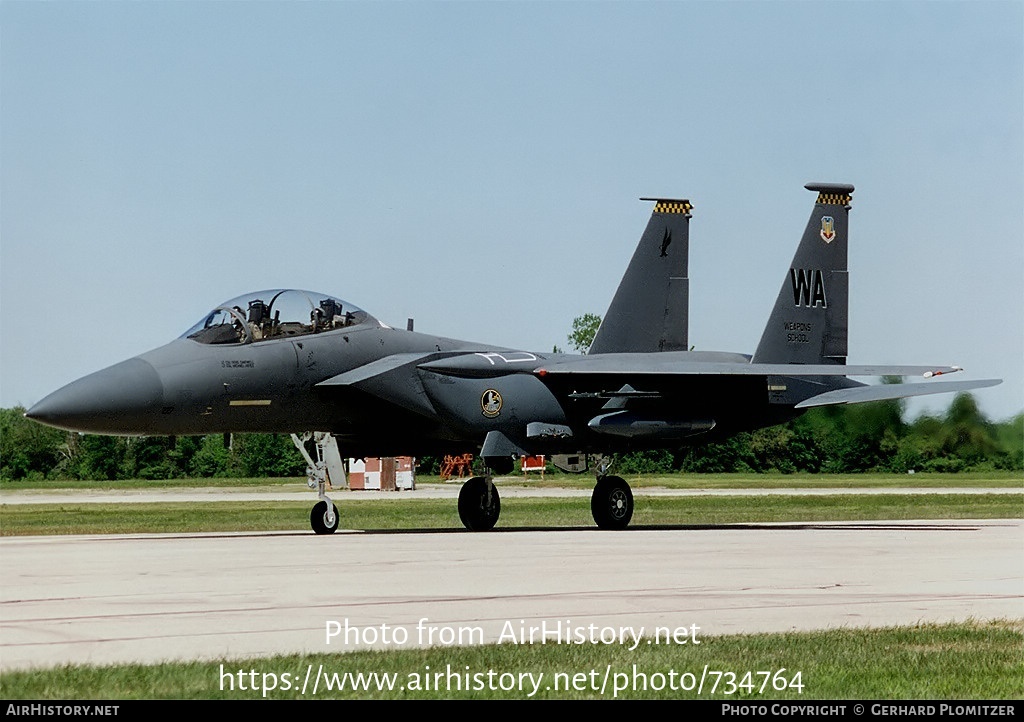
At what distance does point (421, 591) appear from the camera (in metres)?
11.0

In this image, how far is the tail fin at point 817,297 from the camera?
22.9 m

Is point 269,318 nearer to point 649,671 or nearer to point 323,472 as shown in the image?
point 323,472

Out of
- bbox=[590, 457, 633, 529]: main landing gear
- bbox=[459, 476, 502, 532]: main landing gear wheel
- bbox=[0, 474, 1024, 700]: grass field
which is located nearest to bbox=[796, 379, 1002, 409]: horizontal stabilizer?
bbox=[590, 457, 633, 529]: main landing gear

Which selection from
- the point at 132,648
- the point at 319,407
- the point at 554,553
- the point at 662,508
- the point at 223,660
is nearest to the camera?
the point at 223,660

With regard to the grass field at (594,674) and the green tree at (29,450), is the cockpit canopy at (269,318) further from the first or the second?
the green tree at (29,450)

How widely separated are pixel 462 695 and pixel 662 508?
21.4 meters

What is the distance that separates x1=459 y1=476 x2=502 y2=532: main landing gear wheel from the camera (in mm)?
20422

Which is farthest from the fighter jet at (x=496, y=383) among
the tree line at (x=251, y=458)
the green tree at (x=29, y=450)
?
the green tree at (x=29, y=450)

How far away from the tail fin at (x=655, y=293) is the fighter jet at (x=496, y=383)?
28 mm

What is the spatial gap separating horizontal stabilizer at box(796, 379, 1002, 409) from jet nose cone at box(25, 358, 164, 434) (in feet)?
31.9

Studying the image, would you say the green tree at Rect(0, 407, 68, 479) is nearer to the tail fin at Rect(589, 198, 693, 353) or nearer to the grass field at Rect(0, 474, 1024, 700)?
the tail fin at Rect(589, 198, 693, 353)

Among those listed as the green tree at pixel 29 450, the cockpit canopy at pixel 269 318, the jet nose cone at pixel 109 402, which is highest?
the cockpit canopy at pixel 269 318
